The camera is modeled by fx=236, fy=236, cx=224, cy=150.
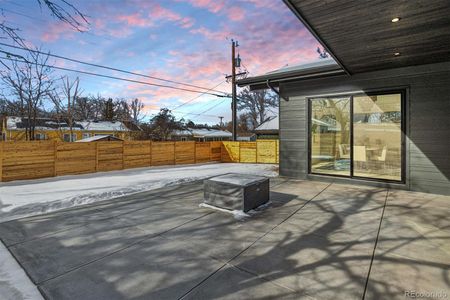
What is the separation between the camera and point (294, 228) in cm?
342

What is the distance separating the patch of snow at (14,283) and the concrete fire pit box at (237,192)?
2.74 m

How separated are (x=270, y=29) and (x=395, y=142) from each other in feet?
20.1

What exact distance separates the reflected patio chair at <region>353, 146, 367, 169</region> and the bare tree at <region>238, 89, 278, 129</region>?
20573 mm

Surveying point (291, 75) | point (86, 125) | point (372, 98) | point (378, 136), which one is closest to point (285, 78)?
point (291, 75)

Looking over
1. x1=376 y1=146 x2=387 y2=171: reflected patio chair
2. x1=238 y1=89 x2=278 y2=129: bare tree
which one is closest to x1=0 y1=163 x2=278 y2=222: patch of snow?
x1=376 y1=146 x2=387 y2=171: reflected patio chair

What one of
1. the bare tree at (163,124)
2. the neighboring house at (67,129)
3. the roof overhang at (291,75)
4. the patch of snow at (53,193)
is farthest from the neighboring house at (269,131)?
the patch of snow at (53,193)

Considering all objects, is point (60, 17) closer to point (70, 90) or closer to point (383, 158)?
point (383, 158)

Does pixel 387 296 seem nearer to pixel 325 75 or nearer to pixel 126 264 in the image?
pixel 126 264

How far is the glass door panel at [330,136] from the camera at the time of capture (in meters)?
6.50

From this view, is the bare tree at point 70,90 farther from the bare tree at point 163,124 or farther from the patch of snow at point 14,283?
the patch of snow at point 14,283

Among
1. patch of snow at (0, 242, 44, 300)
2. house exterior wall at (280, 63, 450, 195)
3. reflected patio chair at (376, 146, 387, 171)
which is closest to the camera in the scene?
patch of snow at (0, 242, 44, 300)

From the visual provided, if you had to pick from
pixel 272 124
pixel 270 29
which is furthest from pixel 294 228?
pixel 272 124

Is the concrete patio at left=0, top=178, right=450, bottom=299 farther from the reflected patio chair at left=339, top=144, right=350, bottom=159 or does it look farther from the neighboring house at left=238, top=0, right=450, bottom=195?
the reflected patio chair at left=339, top=144, right=350, bottom=159

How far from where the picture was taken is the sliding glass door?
5836mm
